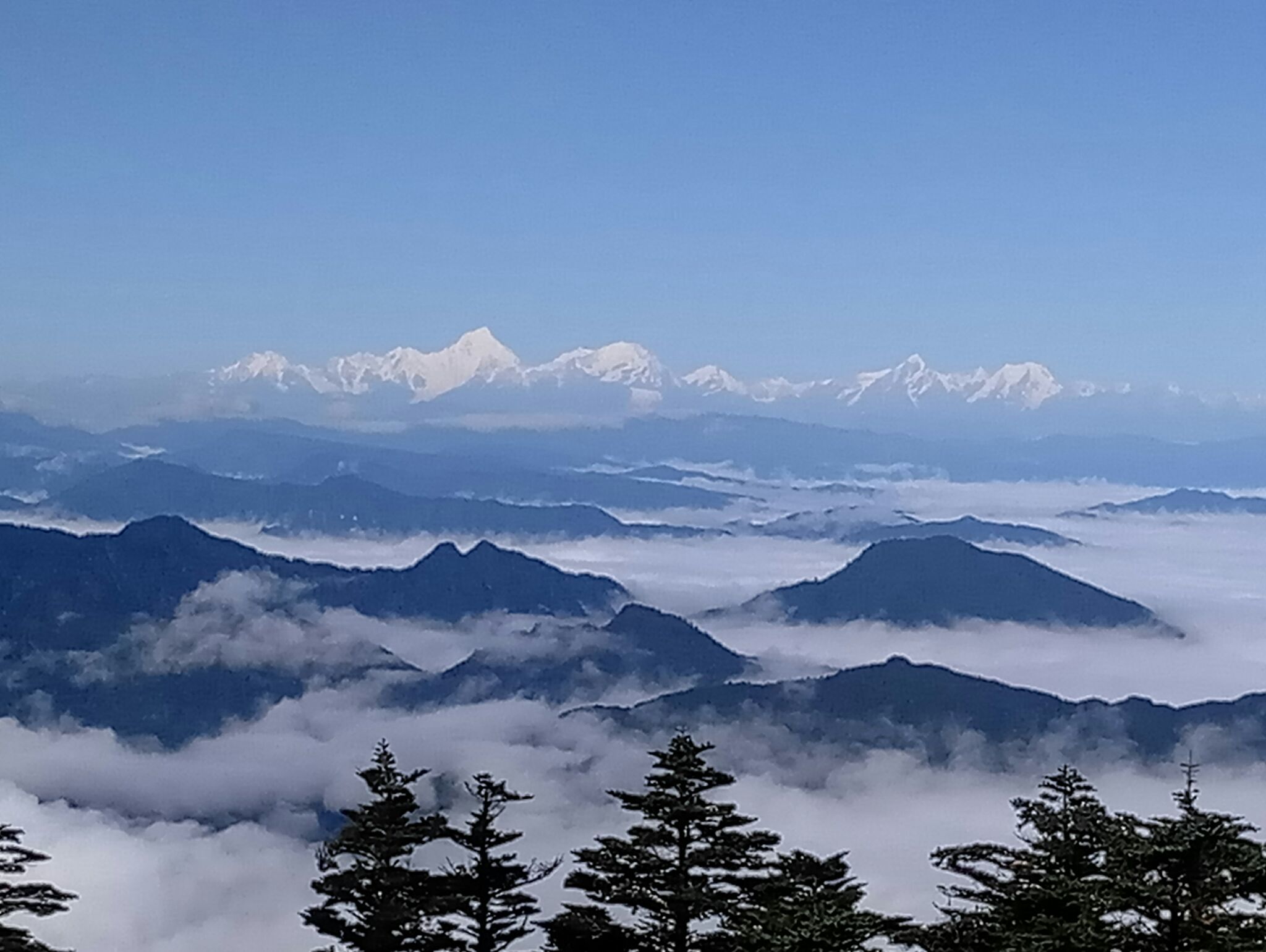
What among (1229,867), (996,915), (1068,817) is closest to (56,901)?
(996,915)

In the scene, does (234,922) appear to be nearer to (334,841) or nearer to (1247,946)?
(334,841)

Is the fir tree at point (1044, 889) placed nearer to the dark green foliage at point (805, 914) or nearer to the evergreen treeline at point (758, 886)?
the evergreen treeline at point (758, 886)

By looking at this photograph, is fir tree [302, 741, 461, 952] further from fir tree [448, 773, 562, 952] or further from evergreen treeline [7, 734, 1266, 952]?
fir tree [448, 773, 562, 952]

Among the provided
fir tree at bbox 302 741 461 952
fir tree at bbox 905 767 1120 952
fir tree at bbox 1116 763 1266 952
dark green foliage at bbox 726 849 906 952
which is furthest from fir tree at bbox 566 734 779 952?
fir tree at bbox 1116 763 1266 952

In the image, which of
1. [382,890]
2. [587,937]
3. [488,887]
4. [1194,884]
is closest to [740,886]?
[587,937]

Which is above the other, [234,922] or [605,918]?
[605,918]

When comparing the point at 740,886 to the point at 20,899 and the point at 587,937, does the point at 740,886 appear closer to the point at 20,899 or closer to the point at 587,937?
the point at 587,937

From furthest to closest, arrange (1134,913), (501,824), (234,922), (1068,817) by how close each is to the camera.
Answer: (501,824) → (234,922) → (1068,817) → (1134,913)
